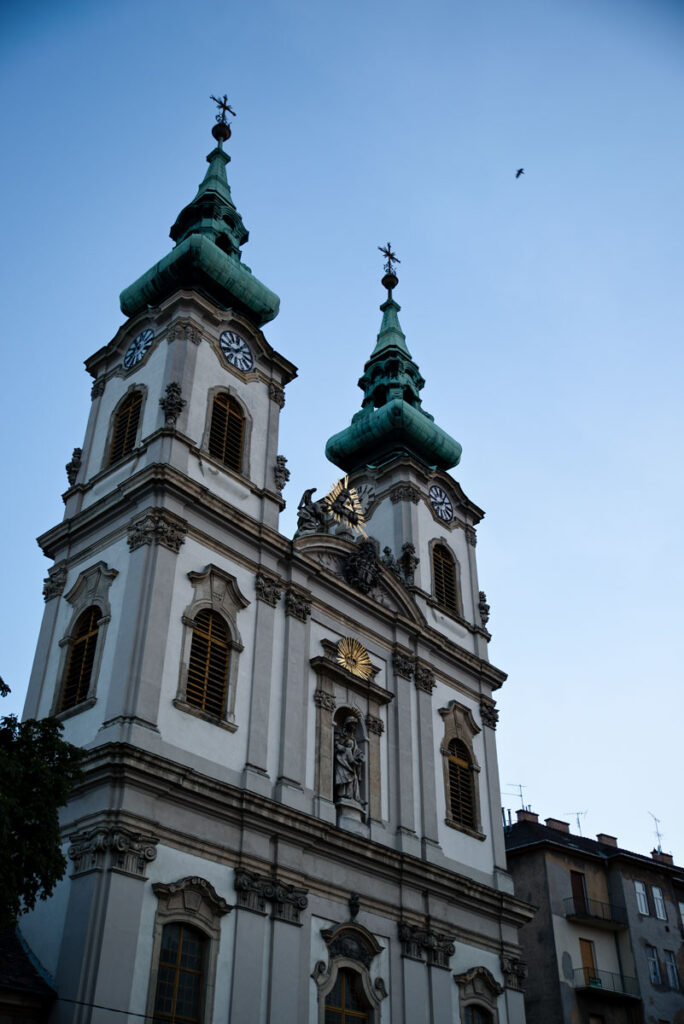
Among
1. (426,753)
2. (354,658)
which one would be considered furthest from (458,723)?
(354,658)

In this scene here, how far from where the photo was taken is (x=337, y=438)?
3459 centimetres

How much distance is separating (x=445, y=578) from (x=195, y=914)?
14.6m

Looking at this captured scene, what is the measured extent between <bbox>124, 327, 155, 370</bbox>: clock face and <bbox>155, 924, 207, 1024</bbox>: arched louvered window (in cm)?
1361

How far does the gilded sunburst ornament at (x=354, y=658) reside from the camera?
2525cm

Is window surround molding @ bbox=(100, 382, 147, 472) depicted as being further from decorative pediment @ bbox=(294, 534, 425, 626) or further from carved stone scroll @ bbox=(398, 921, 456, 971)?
carved stone scroll @ bbox=(398, 921, 456, 971)

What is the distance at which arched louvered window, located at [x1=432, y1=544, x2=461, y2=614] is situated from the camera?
30844 millimetres

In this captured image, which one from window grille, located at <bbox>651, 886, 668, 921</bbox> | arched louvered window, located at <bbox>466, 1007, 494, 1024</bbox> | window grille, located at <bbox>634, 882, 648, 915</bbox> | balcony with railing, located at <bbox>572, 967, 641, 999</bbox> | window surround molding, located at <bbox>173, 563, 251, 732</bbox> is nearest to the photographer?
window surround molding, located at <bbox>173, 563, 251, 732</bbox>

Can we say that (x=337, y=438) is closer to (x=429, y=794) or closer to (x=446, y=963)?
(x=429, y=794)

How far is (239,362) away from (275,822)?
11293mm

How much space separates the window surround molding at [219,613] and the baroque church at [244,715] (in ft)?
0.17

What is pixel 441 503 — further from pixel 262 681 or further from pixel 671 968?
pixel 671 968

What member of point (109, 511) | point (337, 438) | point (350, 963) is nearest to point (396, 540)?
point (337, 438)

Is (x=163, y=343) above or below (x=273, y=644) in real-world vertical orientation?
above

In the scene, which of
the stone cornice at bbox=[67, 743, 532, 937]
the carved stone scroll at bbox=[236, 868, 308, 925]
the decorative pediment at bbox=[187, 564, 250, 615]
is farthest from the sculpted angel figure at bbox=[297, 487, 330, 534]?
the carved stone scroll at bbox=[236, 868, 308, 925]
